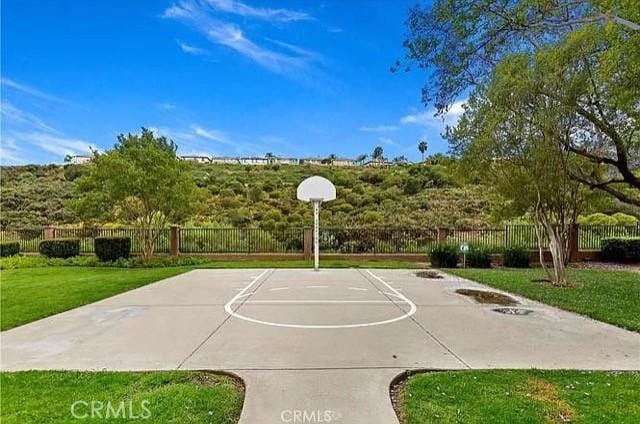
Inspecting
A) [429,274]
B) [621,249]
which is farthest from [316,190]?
[621,249]

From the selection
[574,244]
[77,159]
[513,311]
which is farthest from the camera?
[77,159]

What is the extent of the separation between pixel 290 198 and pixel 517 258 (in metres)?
20.3

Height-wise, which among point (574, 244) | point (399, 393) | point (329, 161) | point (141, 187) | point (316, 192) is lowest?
point (399, 393)

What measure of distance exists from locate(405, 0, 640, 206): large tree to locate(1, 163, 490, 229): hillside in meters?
15.2

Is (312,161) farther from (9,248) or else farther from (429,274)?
(429,274)

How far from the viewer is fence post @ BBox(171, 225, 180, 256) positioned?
17938mm

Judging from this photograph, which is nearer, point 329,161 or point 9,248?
point 9,248

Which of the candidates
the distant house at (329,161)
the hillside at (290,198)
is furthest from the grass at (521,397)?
the distant house at (329,161)

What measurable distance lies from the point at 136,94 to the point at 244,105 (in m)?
6.06

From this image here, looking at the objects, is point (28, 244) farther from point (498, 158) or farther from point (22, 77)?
point (498, 158)

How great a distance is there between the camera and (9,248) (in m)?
17.1

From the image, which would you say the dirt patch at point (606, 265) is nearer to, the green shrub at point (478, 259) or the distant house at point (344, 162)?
the green shrub at point (478, 259)

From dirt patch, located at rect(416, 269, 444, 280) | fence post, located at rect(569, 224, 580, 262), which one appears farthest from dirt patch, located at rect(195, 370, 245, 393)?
fence post, located at rect(569, 224, 580, 262)

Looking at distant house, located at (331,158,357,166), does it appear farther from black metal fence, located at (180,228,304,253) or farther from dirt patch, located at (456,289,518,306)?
dirt patch, located at (456,289,518,306)
